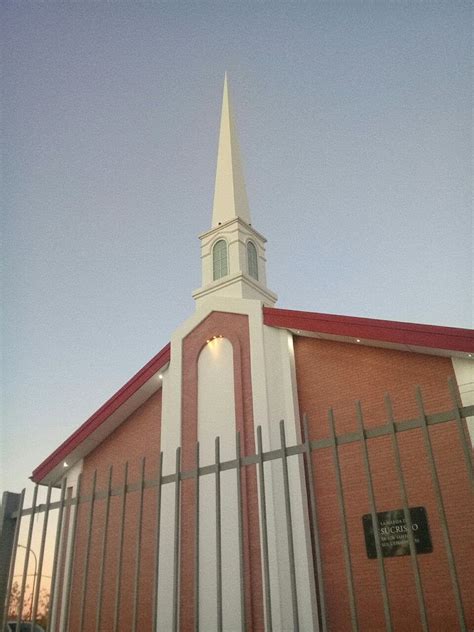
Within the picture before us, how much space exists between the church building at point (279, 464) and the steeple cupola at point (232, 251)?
151mm

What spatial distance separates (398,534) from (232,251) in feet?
34.2

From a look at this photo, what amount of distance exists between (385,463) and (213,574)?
4877 millimetres

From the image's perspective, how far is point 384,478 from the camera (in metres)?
11.8

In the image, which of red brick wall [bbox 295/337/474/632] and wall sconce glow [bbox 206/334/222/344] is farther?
wall sconce glow [bbox 206/334/222/344]

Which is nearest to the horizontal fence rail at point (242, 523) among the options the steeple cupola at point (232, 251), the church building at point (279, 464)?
the church building at point (279, 464)

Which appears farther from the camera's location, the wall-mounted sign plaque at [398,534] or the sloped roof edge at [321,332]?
the sloped roof edge at [321,332]

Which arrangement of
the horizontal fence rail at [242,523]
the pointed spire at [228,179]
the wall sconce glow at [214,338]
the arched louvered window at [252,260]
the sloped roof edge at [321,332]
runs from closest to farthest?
the horizontal fence rail at [242,523] → the sloped roof edge at [321,332] → the wall sconce glow at [214,338] → the arched louvered window at [252,260] → the pointed spire at [228,179]

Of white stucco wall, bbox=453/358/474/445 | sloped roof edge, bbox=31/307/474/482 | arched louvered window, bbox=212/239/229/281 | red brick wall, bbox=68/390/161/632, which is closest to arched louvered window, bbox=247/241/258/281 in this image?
arched louvered window, bbox=212/239/229/281

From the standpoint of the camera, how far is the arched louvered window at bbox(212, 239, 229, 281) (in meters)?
18.2

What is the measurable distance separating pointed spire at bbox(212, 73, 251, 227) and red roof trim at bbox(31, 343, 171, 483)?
6.00 metres

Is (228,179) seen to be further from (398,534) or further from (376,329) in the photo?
(398,534)

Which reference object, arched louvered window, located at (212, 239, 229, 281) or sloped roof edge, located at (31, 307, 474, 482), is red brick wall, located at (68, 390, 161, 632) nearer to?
sloped roof edge, located at (31, 307, 474, 482)

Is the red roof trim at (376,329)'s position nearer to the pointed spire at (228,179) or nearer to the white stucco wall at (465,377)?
the white stucco wall at (465,377)

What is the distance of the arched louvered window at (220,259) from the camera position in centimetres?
1825
